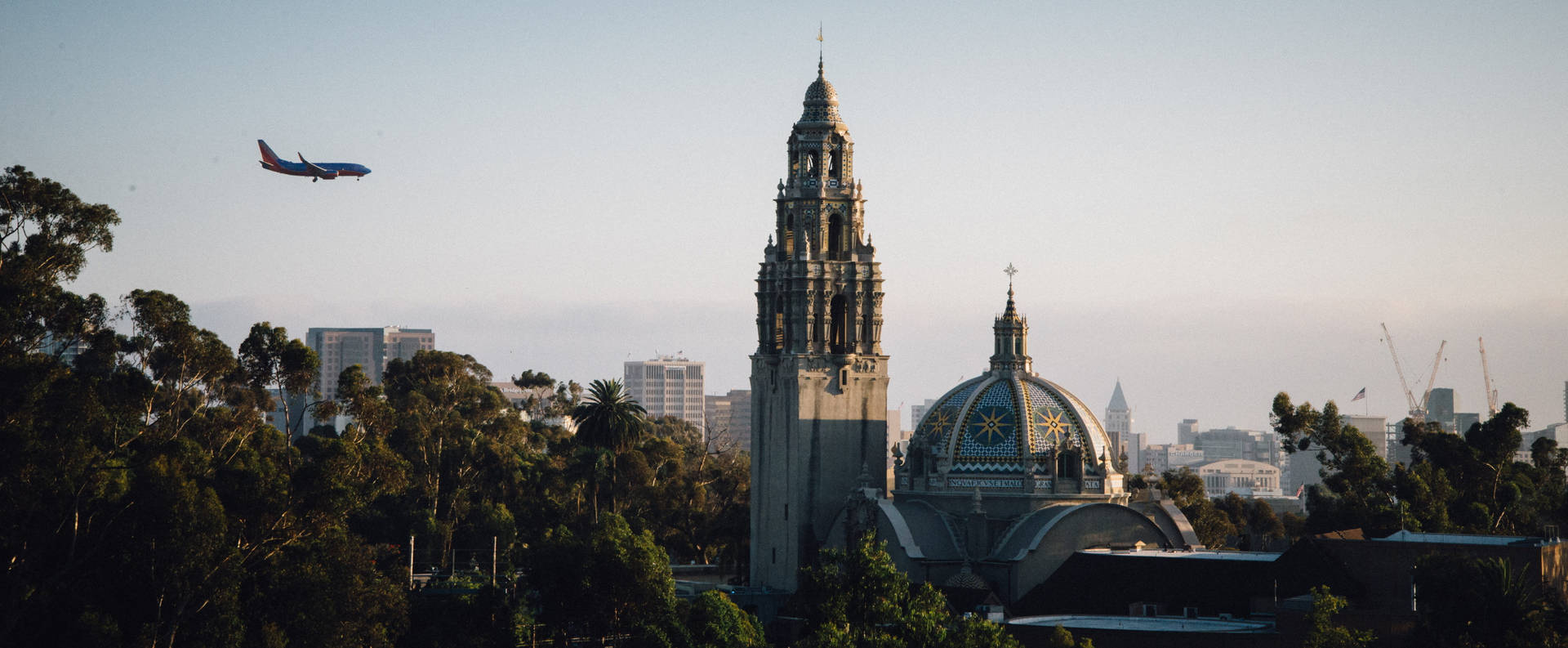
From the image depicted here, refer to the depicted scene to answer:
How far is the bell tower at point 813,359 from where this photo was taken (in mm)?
92938

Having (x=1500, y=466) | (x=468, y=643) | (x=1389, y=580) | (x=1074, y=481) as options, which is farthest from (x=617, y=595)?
(x=1500, y=466)

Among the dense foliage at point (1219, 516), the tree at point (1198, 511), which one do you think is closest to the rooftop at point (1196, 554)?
the dense foliage at point (1219, 516)

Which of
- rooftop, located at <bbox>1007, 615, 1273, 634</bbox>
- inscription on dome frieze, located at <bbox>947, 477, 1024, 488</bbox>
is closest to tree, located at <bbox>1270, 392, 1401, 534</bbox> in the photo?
inscription on dome frieze, located at <bbox>947, 477, 1024, 488</bbox>

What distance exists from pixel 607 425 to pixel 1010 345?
30963mm

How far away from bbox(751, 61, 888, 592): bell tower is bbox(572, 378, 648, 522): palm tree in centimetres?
1914

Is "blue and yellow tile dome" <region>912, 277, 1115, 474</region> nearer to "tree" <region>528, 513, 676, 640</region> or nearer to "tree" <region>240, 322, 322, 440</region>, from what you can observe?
"tree" <region>528, 513, 676, 640</region>

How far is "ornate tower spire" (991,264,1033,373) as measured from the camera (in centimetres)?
9106

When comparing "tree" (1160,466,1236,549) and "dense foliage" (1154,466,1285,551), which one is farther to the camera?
"tree" (1160,466,1236,549)

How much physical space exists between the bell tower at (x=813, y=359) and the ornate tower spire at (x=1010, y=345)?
6.01 m

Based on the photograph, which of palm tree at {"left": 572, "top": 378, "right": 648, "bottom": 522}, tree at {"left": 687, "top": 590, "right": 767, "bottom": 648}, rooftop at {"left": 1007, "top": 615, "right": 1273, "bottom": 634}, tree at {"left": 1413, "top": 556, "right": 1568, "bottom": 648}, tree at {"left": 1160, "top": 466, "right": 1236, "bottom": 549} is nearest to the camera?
tree at {"left": 1413, "top": 556, "right": 1568, "bottom": 648}

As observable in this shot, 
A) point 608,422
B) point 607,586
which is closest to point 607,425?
point 608,422

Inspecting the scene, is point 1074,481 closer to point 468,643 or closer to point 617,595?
point 617,595

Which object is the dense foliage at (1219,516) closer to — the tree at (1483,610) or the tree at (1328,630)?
the tree at (1328,630)

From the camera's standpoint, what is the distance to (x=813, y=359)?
3664 inches
